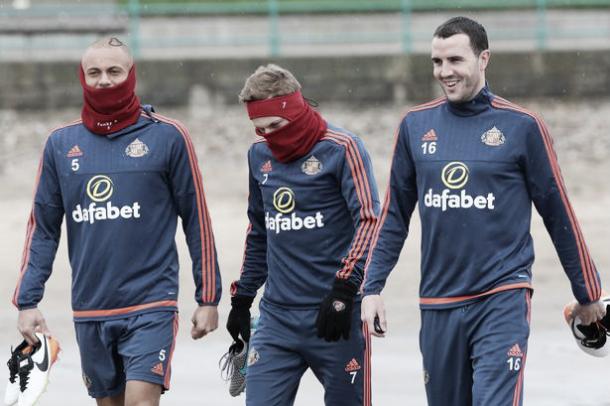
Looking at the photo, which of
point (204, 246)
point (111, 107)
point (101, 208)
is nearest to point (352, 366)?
point (204, 246)

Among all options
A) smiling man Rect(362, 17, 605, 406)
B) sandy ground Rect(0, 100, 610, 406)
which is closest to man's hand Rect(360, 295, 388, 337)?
smiling man Rect(362, 17, 605, 406)

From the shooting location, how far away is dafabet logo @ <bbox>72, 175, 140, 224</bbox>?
7020 millimetres

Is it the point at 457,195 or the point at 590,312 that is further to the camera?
the point at 590,312

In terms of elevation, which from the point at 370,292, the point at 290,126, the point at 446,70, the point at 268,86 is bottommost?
the point at 370,292

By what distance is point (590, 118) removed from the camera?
22484 mm

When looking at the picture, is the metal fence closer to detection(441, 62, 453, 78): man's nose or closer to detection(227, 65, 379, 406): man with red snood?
detection(227, 65, 379, 406): man with red snood

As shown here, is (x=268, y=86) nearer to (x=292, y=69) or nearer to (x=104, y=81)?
(x=104, y=81)

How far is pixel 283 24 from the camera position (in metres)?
25.8

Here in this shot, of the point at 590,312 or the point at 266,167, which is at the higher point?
the point at 266,167

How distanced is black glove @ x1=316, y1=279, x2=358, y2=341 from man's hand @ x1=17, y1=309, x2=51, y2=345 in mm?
1271

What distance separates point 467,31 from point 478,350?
51.3 inches

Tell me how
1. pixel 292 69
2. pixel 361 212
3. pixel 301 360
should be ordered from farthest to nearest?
pixel 292 69 < pixel 301 360 < pixel 361 212

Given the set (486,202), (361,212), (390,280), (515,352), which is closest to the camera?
(515,352)

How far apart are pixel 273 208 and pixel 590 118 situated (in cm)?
1599
